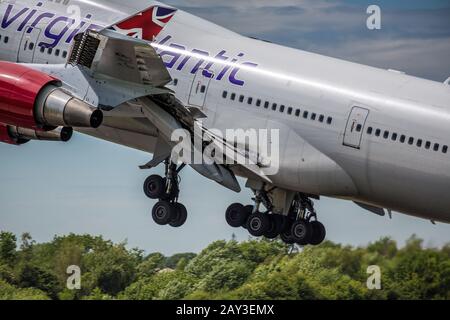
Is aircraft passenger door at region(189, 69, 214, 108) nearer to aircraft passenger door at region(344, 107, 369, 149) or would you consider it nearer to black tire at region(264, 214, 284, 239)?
black tire at region(264, 214, 284, 239)

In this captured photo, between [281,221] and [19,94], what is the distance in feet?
28.7

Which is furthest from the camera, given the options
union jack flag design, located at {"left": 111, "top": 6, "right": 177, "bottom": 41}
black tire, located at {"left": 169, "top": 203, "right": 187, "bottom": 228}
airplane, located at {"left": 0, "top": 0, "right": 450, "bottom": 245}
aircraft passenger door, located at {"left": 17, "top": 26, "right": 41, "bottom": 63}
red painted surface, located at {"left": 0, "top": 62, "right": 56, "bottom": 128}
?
aircraft passenger door, located at {"left": 17, "top": 26, "right": 41, "bottom": 63}

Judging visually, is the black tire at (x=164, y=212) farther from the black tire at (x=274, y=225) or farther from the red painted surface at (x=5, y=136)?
the red painted surface at (x=5, y=136)

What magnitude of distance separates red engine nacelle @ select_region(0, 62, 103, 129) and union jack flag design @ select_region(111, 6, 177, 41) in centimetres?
295

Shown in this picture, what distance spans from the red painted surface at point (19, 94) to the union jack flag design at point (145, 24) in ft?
9.86

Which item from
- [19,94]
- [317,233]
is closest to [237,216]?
[317,233]

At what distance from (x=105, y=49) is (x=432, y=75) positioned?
45.6ft

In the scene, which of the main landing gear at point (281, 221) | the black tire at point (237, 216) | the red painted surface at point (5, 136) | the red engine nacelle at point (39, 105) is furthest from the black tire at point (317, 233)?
the red painted surface at point (5, 136)

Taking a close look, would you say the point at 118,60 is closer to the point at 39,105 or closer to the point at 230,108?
the point at 39,105

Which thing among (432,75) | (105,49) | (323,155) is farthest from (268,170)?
(432,75)

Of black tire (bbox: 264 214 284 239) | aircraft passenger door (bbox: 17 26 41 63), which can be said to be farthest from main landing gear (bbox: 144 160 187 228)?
aircraft passenger door (bbox: 17 26 41 63)

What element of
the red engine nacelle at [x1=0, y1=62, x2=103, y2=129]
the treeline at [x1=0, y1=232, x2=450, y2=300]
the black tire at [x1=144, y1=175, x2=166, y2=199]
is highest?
the red engine nacelle at [x1=0, y1=62, x2=103, y2=129]

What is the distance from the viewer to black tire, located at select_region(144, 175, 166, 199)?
51.8m

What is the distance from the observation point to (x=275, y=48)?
170ft
